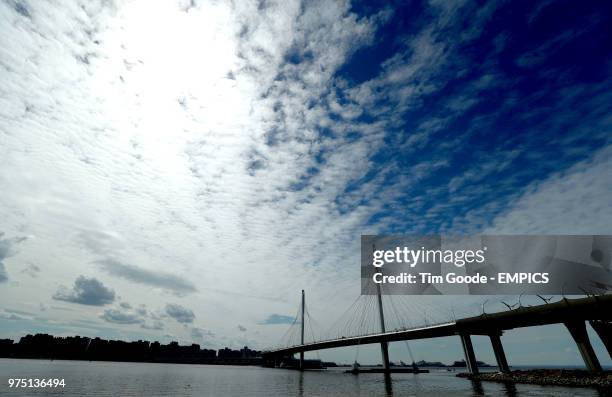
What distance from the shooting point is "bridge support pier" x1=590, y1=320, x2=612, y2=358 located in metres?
51.5

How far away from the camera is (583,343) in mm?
51719

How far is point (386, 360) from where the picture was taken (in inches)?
3917

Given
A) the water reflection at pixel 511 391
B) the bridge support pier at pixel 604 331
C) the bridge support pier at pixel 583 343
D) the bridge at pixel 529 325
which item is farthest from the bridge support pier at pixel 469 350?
the water reflection at pixel 511 391

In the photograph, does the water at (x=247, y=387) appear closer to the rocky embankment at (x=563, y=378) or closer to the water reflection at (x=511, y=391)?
the water reflection at (x=511, y=391)

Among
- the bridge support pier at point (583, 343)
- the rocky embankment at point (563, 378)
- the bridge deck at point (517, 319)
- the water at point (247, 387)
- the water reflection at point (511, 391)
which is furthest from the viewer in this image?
the bridge support pier at point (583, 343)

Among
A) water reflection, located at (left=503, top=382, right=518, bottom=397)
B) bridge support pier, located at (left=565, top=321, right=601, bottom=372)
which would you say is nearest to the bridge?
bridge support pier, located at (left=565, top=321, right=601, bottom=372)

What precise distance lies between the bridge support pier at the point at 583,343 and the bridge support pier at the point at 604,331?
197 centimetres

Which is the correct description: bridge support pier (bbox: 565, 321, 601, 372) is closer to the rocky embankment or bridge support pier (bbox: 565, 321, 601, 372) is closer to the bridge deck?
the bridge deck

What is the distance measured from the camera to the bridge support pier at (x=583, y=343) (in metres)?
50.5

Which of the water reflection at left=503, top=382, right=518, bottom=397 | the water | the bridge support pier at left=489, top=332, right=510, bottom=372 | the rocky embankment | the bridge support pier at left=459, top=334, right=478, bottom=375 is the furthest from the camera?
the bridge support pier at left=459, top=334, right=478, bottom=375

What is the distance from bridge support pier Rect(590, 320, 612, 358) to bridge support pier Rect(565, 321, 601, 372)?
6.45 ft

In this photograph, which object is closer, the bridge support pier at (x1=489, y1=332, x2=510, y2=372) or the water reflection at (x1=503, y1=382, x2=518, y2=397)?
the water reflection at (x1=503, y1=382, x2=518, y2=397)

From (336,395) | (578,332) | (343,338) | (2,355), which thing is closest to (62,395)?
(336,395)

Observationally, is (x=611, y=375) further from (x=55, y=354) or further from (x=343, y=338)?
(x=55, y=354)
